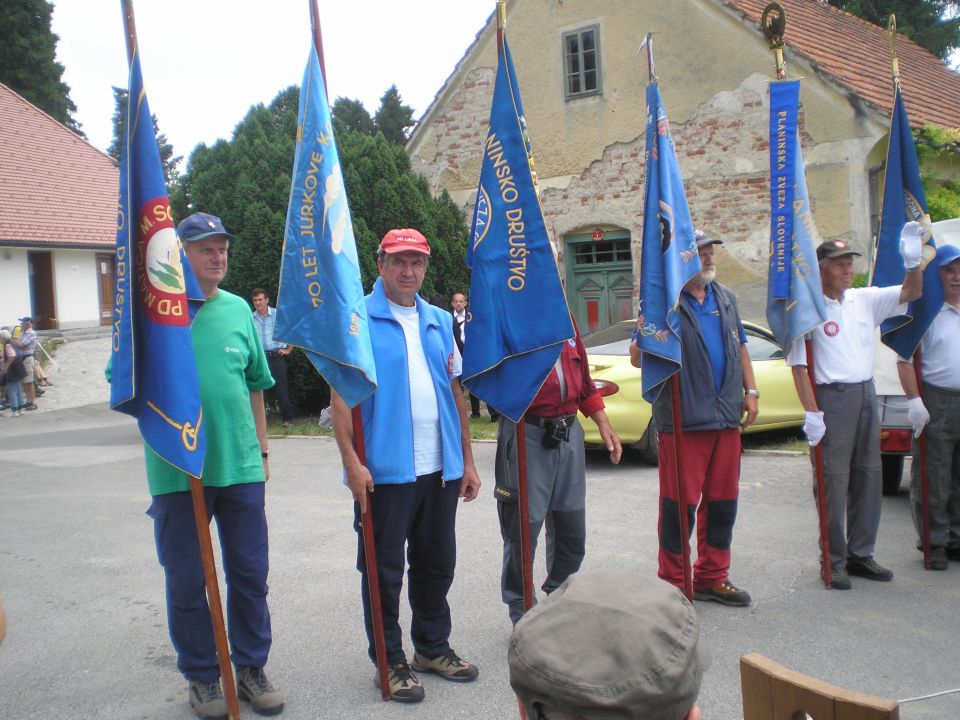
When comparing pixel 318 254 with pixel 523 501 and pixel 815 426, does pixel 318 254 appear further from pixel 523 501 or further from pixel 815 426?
pixel 815 426

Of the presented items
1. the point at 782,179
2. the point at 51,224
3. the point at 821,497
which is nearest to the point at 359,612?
the point at 821,497

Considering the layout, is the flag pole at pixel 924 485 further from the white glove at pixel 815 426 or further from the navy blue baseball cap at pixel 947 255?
the white glove at pixel 815 426

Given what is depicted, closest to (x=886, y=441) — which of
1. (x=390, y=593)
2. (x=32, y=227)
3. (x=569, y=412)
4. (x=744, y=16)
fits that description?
(x=569, y=412)

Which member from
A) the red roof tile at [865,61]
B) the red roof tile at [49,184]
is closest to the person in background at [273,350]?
→ the red roof tile at [865,61]

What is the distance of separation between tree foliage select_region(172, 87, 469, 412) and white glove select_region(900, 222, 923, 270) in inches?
384

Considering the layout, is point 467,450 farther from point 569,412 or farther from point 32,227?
point 32,227

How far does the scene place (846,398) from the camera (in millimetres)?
5352

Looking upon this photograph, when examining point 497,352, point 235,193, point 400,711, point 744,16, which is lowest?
point 400,711

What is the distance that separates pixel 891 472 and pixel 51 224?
96.3ft

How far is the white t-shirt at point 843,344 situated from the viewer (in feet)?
17.6

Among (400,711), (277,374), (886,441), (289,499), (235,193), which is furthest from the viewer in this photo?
(235,193)

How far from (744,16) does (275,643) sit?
13473mm

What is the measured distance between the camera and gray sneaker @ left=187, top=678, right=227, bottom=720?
3.90m

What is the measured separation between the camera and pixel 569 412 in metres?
4.59
